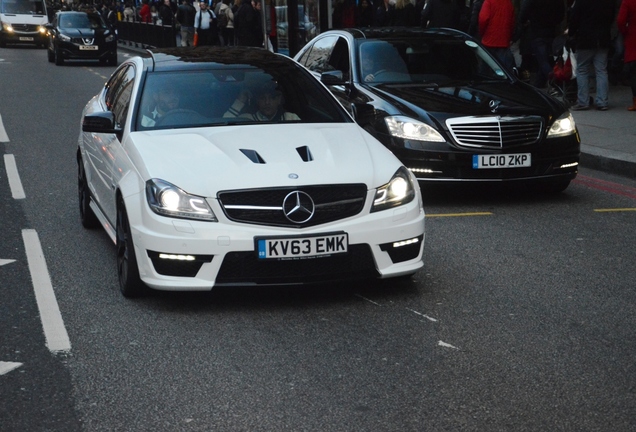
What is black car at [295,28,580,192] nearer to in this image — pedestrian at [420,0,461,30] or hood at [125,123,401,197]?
hood at [125,123,401,197]

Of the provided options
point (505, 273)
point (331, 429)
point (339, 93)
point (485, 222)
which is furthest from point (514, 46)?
point (331, 429)

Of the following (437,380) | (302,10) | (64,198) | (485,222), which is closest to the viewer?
(437,380)

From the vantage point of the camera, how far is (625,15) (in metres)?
14.8

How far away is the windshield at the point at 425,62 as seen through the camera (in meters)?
10.5

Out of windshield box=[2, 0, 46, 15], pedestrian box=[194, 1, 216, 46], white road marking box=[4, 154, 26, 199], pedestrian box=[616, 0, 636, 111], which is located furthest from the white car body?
windshield box=[2, 0, 46, 15]

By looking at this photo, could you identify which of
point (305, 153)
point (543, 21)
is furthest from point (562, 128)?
point (543, 21)

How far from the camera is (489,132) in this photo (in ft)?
30.2

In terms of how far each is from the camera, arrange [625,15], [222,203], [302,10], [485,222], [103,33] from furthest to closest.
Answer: [103,33], [302,10], [625,15], [485,222], [222,203]

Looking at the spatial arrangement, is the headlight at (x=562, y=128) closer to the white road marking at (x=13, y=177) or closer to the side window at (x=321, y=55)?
the side window at (x=321, y=55)

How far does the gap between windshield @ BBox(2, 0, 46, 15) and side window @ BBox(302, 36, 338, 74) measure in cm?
3324

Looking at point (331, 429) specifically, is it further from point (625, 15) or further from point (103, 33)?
point (103, 33)

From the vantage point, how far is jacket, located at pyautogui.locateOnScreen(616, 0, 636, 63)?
48.5ft

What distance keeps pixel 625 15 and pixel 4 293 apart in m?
10.9

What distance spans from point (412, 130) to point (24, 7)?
36.9 meters
